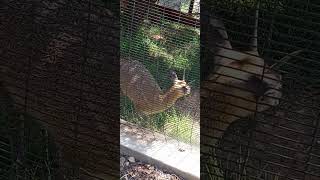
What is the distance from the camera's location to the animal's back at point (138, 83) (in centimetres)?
199

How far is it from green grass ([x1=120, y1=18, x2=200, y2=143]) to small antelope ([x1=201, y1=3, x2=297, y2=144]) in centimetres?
31

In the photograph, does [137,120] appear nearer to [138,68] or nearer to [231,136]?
[138,68]

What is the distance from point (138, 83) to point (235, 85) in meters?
0.65

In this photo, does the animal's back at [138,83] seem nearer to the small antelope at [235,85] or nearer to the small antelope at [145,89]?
the small antelope at [145,89]

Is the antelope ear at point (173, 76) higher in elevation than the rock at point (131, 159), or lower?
higher

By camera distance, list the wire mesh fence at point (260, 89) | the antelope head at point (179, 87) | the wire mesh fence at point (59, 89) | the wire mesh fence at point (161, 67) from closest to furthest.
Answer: the wire mesh fence at point (260, 89) < the wire mesh fence at point (59, 89) < the wire mesh fence at point (161, 67) < the antelope head at point (179, 87)

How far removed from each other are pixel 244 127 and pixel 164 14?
54 centimetres

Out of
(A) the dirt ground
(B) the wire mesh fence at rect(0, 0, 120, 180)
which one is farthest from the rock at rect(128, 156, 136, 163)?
(B) the wire mesh fence at rect(0, 0, 120, 180)

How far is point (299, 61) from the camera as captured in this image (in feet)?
4.54

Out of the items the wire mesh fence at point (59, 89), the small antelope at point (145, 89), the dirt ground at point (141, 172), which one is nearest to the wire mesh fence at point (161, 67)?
the small antelope at point (145, 89)

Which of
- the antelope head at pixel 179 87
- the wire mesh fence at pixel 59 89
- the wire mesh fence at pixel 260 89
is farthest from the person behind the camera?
the antelope head at pixel 179 87

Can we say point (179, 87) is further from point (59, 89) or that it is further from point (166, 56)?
point (59, 89)

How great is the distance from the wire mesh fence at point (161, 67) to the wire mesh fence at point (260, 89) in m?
0.35

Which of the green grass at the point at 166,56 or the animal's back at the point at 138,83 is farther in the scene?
the animal's back at the point at 138,83
